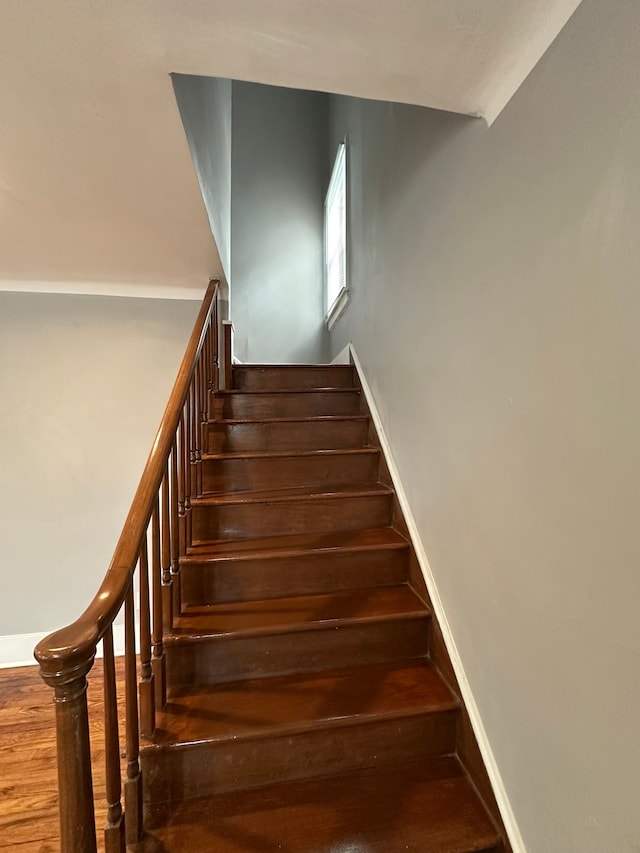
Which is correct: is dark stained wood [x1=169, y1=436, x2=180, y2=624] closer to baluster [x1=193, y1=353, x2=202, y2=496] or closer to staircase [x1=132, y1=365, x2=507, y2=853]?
staircase [x1=132, y1=365, x2=507, y2=853]

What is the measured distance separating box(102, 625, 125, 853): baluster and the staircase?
196mm

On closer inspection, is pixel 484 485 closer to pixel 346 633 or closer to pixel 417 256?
pixel 346 633

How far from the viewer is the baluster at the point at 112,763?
3.00 ft

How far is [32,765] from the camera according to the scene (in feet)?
5.38

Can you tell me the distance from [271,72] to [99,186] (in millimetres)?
942

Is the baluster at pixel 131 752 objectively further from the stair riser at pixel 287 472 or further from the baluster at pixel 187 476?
the stair riser at pixel 287 472

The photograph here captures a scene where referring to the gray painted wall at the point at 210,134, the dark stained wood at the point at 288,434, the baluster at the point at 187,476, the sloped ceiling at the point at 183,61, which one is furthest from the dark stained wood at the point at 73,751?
the dark stained wood at the point at 288,434

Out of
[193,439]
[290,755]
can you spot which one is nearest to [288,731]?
[290,755]

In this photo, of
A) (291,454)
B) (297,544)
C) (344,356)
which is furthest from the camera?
(344,356)

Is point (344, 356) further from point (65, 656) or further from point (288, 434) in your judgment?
point (65, 656)

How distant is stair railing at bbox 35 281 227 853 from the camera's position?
711 millimetres

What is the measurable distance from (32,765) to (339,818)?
1274 mm

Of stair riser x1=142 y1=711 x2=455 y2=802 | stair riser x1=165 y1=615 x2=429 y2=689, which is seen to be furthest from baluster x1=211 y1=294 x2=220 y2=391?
stair riser x1=142 y1=711 x2=455 y2=802

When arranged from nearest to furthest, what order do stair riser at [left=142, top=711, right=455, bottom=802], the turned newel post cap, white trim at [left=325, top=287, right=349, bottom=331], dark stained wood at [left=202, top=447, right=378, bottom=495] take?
1. the turned newel post cap
2. stair riser at [left=142, top=711, right=455, bottom=802]
3. dark stained wood at [left=202, top=447, right=378, bottom=495]
4. white trim at [left=325, top=287, right=349, bottom=331]
